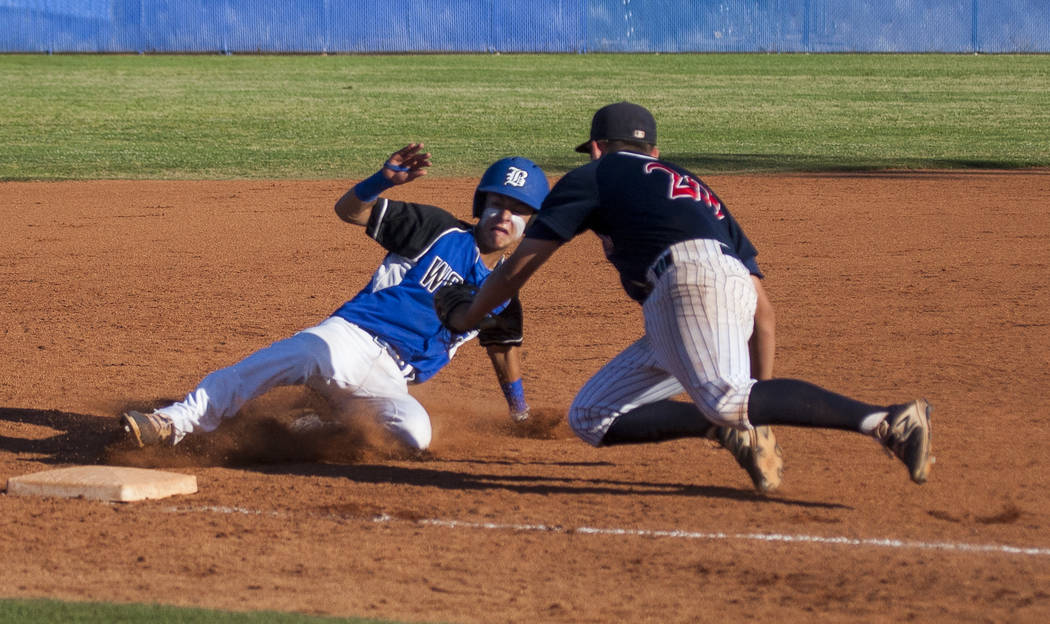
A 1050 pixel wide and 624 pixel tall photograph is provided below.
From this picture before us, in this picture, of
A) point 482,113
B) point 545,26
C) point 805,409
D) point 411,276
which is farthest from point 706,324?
point 545,26

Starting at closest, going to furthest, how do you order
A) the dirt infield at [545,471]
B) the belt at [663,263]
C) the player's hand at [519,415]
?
the dirt infield at [545,471], the belt at [663,263], the player's hand at [519,415]

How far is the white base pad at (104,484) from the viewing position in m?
4.62

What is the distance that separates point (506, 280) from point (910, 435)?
140 centimetres

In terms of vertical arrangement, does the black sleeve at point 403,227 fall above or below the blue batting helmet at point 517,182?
below

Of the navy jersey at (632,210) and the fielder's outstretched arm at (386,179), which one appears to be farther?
the fielder's outstretched arm at (386,179)

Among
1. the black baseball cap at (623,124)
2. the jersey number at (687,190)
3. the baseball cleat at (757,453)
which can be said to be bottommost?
the baseball cleat at (757,453)

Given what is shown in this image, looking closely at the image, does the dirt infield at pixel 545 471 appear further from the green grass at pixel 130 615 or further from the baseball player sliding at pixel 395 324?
the baseball player sliding at pixel 395 324

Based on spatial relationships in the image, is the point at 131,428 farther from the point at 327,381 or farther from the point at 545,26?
the point at 545,26

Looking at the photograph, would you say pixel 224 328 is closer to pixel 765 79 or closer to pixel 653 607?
pixel 653 607

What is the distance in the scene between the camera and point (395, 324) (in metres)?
5.22

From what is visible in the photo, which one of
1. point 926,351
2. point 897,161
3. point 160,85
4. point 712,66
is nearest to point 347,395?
point 926,351

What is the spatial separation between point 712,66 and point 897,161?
17.6 m

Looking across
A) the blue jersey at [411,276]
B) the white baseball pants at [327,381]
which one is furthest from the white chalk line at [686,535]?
the blue jersey at [411,276]

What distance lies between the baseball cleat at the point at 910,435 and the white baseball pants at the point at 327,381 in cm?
187
